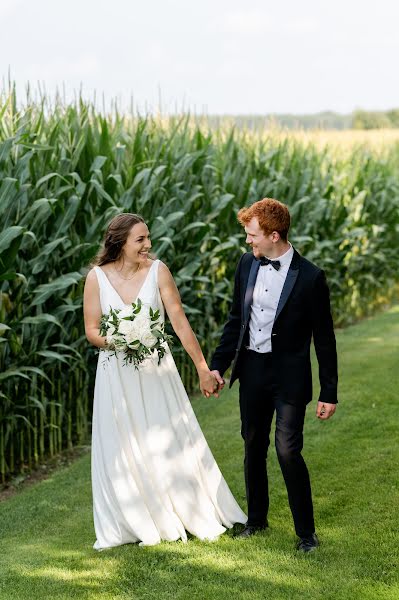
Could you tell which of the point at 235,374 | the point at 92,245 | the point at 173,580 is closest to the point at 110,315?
the point at 235,374

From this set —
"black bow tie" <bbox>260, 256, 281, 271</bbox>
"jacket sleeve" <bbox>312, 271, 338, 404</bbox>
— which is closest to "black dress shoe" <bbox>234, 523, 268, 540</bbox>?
"jacket sleeve" <bbox>312, 271, 338, 404</bbox>

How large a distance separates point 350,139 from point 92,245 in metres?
11.4

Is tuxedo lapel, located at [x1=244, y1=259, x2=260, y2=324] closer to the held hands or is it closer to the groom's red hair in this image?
the groom's red hair

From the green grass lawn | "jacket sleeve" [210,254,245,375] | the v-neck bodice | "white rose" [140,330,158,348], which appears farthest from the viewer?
"jacket sleeve" [210,254,245,375]

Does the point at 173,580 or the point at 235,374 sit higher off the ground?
the point at 235,374

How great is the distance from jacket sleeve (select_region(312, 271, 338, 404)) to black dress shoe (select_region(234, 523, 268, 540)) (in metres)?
0.81

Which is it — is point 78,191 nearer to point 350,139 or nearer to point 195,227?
point 195,227

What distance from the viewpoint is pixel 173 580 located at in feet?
13.9

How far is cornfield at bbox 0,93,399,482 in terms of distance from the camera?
6469 mm

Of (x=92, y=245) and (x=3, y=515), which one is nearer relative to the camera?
(x=3, y=515)

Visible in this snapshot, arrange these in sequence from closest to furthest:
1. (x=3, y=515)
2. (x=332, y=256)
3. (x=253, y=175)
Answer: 1. (x=3, y=515)
2. (x=253, y=175)
3. (x=332, y=256)

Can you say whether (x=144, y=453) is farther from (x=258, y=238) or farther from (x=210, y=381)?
(x=258, y=238)

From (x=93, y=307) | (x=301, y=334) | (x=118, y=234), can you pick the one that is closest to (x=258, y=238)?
(x=301, y=334)

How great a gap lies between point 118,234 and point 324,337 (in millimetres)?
1082
